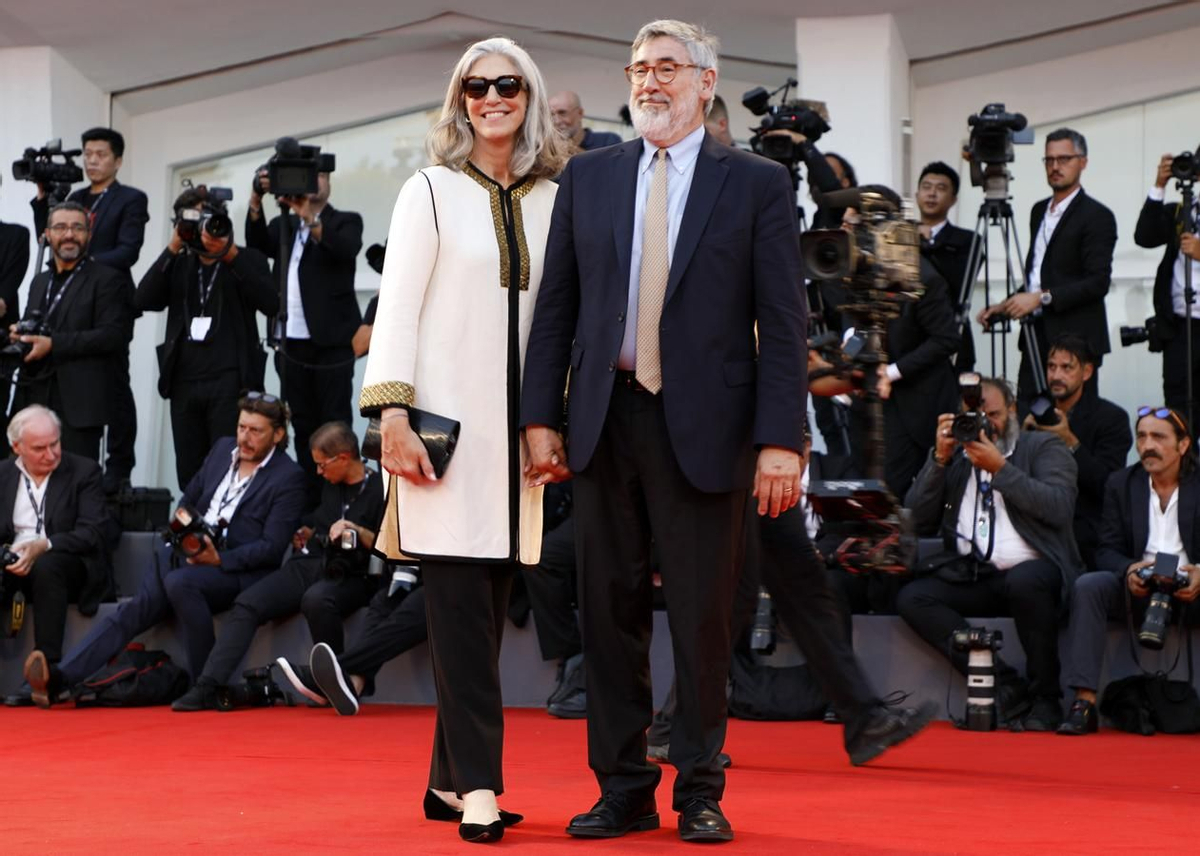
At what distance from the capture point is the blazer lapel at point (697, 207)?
127 inches

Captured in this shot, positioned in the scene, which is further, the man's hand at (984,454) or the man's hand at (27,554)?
the man's hand at (27,554)

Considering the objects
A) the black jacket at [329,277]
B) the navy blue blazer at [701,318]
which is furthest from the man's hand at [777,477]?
the black jacket at [329,277]

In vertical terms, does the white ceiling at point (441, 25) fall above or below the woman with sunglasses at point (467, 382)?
above

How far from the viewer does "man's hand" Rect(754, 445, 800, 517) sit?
Result: 125 inches

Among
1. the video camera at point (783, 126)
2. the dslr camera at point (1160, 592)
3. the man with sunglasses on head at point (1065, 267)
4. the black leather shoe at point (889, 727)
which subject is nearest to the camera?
the black leather shoe at point (889, 727)

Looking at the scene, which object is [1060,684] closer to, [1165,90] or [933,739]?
[933,739]

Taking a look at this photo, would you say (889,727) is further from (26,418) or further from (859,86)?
(859,86)

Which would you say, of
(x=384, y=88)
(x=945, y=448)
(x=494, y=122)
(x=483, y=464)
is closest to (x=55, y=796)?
(x=483, y=464)

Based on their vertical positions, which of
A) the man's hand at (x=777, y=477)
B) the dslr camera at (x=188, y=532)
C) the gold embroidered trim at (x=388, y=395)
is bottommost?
the dslr camera at (x=188, y=532)

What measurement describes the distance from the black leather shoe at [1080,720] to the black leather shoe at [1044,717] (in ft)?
0.23

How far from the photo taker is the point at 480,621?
11.0ft

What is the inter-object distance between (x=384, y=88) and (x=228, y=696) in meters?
4.66

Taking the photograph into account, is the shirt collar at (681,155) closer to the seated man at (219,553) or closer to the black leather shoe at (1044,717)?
the black leather shoe at (1044,717)

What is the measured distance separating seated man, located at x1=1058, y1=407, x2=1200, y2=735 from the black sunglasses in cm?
344
